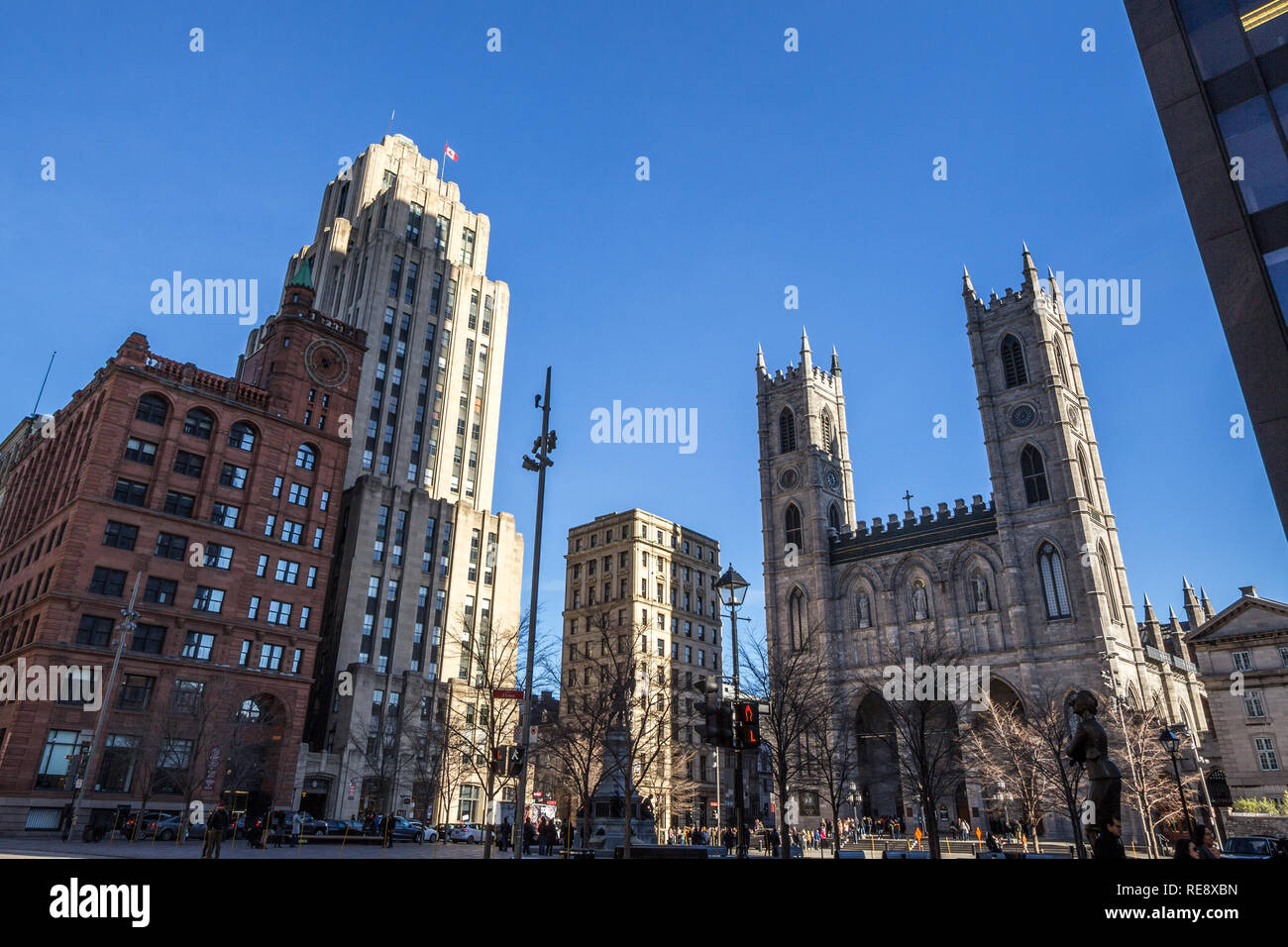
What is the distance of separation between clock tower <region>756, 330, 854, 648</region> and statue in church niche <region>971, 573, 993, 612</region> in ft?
48.3

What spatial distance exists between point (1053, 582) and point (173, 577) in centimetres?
7022

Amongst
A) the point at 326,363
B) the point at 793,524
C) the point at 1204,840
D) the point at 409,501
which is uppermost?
the point at 326,363

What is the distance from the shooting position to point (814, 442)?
91.1 m

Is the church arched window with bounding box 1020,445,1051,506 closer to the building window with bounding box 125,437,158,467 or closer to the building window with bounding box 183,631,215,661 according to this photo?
the building window with bounding box 183,631,215,661

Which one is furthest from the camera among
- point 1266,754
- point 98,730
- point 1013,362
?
point 1013,362

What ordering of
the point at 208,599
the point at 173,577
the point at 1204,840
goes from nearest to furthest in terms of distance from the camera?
the point at 1204,840 < the point at 173,577 < the point at 208,599

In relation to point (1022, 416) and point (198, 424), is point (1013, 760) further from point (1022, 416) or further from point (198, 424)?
point (198, 424)

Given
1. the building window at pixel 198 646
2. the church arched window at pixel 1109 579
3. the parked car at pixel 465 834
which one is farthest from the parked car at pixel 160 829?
the church arched window at pixel 1109 579

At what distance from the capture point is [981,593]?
244 feet

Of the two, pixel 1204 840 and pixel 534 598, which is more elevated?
pixel 534 598

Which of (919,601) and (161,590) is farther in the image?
(919,601)

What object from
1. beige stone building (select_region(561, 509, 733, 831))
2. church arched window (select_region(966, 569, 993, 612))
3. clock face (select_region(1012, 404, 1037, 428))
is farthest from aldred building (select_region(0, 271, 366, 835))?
clock face (select_region(1012, 404, 1037, 428))

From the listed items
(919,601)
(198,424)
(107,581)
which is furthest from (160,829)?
(919,601)

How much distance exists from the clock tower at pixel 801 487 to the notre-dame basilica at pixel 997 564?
0.77 ft
